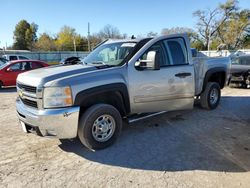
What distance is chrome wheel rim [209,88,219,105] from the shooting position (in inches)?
289

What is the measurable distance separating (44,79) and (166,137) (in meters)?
2.67

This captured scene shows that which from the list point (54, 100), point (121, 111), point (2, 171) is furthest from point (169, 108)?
point (2, 171)

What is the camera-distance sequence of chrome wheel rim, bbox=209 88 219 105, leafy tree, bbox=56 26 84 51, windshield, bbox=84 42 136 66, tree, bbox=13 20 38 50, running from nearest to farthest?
windshield, bbox=84 42 136 66, chrome wheel rim, bbox=209 88 219 105, tree, bbox=13 20 38 50, leafy tree, bbox=56 26 84 51

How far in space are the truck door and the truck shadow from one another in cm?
56

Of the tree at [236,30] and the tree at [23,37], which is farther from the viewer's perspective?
the tree at [23,37]

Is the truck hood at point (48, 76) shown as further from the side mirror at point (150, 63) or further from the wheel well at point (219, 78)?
the wheel well at point (219, 78)

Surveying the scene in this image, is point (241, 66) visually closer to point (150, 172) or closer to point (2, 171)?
point (150, 172)

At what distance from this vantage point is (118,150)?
4512mm

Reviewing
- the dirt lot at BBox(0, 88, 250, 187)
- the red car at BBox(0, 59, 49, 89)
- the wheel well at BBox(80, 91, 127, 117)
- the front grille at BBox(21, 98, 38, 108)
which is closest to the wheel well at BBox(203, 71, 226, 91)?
the dirt lot at BBox(0, 88, 250, 187)

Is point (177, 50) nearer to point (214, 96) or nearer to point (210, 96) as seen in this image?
point (210, 96)

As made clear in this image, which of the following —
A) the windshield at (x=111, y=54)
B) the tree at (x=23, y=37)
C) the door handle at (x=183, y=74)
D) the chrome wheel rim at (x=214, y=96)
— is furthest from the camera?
the tree at (x=23, y=37)

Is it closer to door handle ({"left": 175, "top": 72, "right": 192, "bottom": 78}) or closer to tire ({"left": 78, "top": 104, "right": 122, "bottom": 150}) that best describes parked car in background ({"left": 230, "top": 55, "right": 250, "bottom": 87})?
door handle ({"left": 175, "top": 72, "right": 192, "bottom": 78})

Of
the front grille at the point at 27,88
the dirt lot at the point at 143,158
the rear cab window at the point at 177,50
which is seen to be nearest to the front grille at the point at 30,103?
the front grille at the point at 27,88

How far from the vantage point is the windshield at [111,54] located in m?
Result: 5.02
